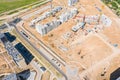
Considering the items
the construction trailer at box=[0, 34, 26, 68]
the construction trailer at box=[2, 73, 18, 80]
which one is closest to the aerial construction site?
the construction trailer at box=[0, 34, 26, 68]

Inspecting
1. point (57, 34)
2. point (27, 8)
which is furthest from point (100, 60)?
point (27, 8)

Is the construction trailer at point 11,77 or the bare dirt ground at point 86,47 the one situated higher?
the construction trailer at point 11,77

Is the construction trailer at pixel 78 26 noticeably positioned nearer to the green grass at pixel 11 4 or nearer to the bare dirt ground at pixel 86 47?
the bare dirt ground at pixel 86 47

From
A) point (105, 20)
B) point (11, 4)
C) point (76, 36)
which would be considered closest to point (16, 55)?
point (76, 36)

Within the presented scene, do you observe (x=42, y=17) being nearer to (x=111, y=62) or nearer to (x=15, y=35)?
(x=15, y=35)

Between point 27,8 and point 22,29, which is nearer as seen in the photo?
point 22,29

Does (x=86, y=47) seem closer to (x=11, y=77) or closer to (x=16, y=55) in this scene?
(x=16, y=55)

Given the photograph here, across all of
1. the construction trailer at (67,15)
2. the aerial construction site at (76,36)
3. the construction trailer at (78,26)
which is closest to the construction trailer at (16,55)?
the aerial construction site at (76,36)
